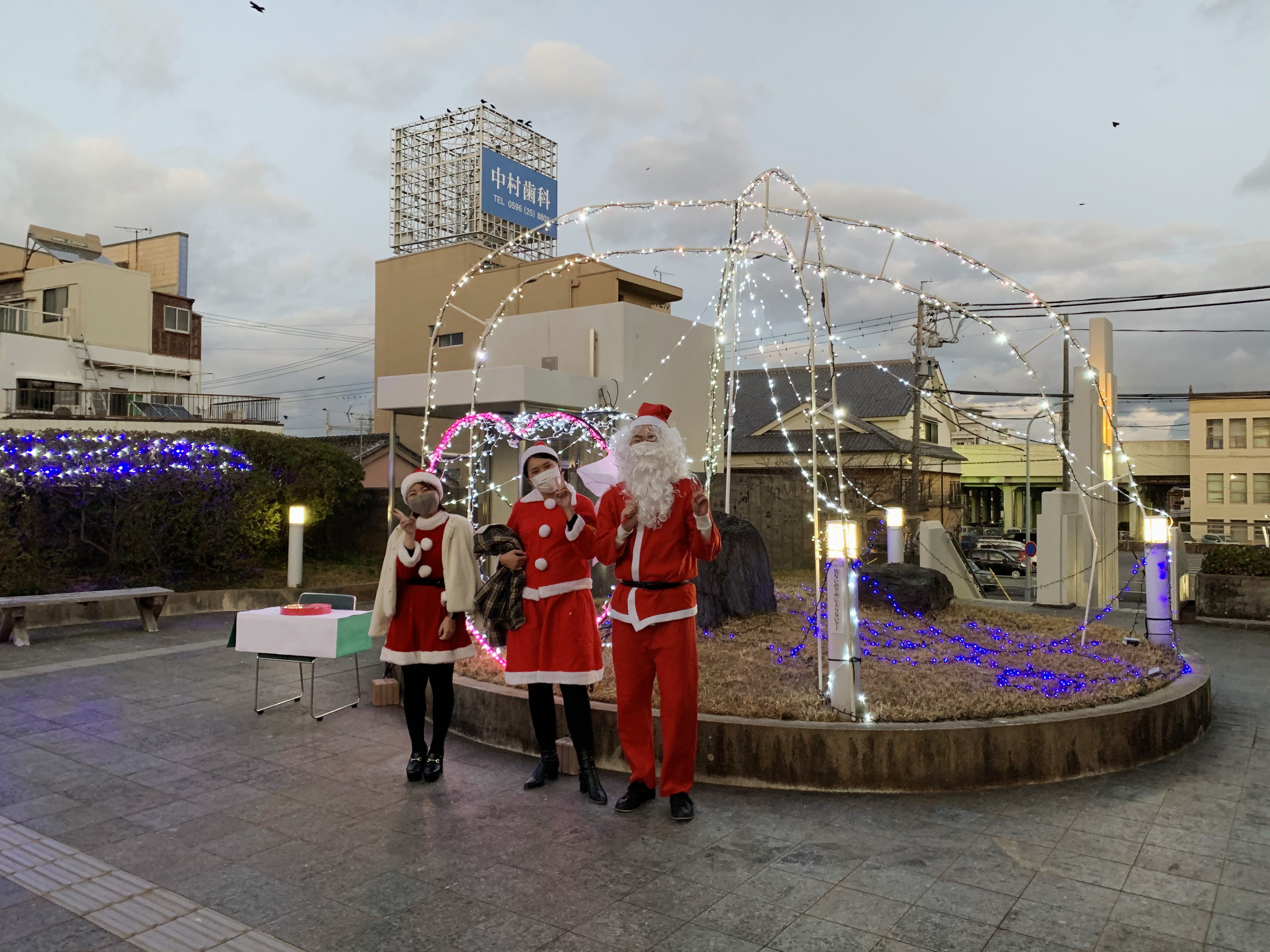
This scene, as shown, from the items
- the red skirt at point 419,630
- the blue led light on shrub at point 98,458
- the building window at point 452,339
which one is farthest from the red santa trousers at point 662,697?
the building window at point 452,339

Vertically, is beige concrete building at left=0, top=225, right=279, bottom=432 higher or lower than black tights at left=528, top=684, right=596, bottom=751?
higher

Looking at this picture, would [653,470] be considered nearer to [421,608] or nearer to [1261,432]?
[421,608]

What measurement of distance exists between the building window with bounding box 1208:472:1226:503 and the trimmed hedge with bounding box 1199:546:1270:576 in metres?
32.9

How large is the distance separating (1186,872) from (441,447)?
5.81m

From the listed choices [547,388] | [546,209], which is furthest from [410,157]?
[547,388]

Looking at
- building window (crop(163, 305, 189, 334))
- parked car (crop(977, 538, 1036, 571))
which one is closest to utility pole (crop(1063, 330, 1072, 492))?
parked car (crop(977, 538, 1036, 571))

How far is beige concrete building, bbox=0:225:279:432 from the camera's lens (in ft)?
81.3

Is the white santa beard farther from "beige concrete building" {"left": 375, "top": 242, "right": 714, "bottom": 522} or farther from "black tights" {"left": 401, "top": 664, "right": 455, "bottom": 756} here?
"beige concrete building" {"left": 375, "top": 242, "right": 714, "bottom": 522}

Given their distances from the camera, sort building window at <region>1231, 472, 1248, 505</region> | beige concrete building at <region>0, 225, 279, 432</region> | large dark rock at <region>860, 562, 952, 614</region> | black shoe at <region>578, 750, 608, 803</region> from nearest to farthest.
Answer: black shoe at <region>578, 750, 608, 803</region>
large dark rock at <region>860, 562, 952, 614</region>
beige concrete building at <region>0, 225, 279, 432</region>
building window at <region>1231, 472, 1248, 505</region>

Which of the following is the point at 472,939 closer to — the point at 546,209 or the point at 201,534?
the point at 201,534

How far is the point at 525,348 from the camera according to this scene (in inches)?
819

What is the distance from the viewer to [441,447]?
7422 millimetres

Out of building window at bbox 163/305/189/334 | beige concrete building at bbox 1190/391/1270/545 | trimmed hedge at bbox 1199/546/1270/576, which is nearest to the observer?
trimmed hedge at bbox 1199/546/1270/576

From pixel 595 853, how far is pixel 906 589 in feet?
20.5
